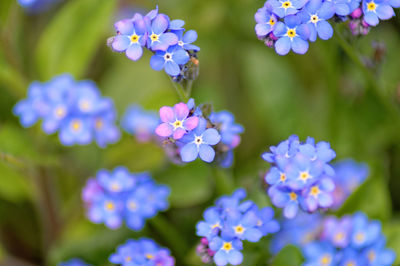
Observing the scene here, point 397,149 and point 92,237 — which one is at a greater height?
point 397,149

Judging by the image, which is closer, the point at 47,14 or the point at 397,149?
the point at 397,149

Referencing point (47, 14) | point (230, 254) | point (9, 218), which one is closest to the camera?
point (230, 254)

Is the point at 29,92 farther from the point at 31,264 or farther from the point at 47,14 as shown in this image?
the point at 47,14

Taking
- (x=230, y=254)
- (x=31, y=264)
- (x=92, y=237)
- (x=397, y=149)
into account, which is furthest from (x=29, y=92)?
(x=397, y=149)

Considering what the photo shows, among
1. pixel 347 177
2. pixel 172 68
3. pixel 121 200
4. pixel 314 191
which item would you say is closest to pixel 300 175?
pixel 314 191

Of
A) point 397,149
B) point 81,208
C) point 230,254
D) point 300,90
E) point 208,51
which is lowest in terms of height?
point 230,254
